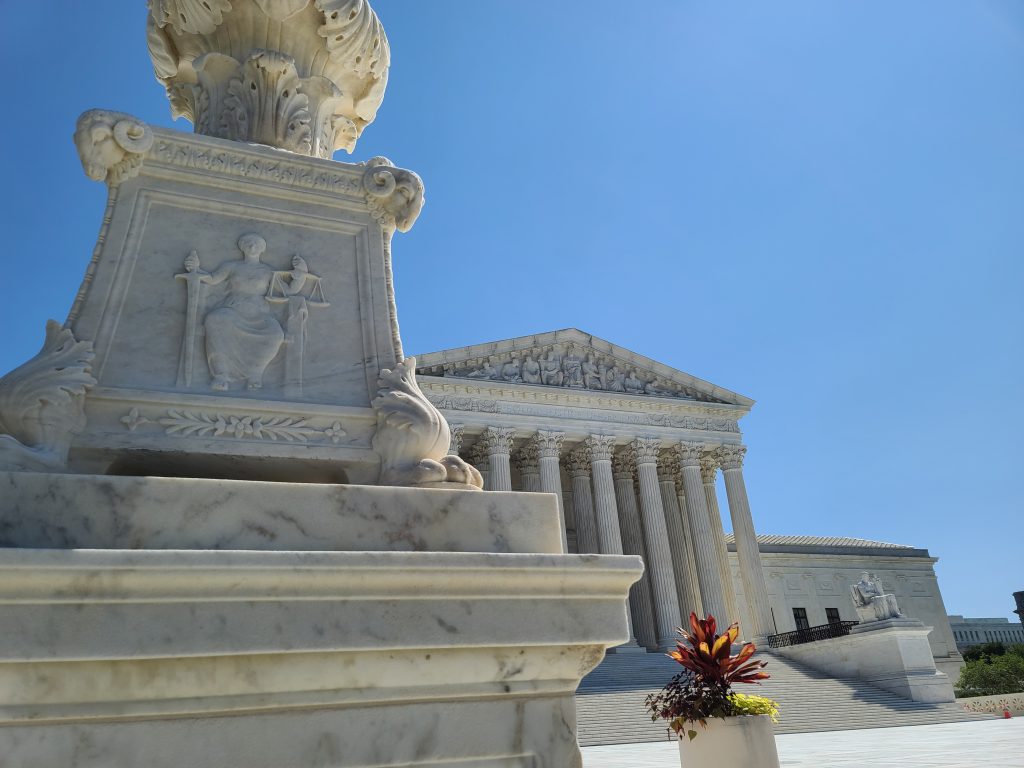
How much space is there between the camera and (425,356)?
31.2 metres

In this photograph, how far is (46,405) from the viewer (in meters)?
2.34

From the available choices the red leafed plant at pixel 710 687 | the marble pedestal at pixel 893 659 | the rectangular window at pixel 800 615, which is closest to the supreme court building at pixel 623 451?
the marble pedestal at pixel 893 659

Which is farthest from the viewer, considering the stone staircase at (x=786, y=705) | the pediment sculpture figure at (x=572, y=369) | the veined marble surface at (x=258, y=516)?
the pediment sculpture figure at (x=572, y=369)

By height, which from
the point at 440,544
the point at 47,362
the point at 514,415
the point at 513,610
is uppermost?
the point at 514,415

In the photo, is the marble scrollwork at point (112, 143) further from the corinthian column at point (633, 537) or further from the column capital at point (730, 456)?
the column capital at point (730, 456)

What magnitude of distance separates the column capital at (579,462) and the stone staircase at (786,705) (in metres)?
9.28

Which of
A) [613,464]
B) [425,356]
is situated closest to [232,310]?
[425,356]

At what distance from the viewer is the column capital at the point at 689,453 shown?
115 ft

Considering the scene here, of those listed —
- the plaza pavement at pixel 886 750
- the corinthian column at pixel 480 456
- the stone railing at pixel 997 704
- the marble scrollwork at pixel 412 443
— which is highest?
the corinthian column at pixel 480 456

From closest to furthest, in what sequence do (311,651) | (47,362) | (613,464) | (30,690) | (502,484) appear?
(30,690), (311,651), (47,362), (502,484), (613,464)

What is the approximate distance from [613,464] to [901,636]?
14.6 m

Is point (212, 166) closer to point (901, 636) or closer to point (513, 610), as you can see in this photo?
point (513, 610)

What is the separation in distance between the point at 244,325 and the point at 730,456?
34913 mm

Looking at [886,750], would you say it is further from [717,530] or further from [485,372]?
[717,530]
